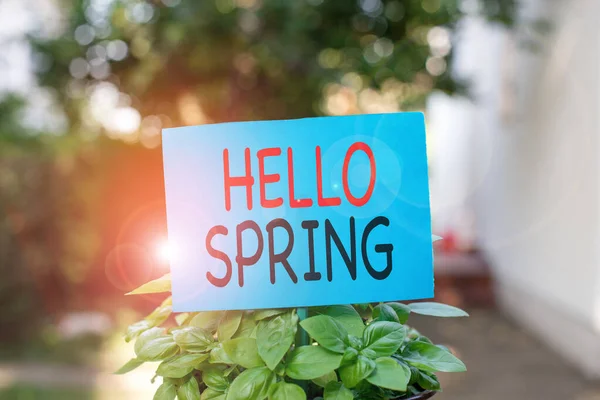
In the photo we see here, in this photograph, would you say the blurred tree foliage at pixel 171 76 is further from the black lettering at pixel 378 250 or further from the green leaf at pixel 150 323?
the green leaf at pixel 150 323

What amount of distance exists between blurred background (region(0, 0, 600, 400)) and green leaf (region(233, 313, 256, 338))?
110 inches

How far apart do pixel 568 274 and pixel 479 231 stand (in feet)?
13.6

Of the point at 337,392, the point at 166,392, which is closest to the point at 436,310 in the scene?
the point at 337,392

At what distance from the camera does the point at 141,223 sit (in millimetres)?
6844

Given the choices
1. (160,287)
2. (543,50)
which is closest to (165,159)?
(160,287)

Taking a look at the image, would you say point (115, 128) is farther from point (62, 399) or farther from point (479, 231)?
point (479, 231)

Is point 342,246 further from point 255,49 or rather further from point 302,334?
point 255,49

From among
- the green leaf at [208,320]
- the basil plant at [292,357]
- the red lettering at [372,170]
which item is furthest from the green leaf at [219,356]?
the red lettering at [372,170]

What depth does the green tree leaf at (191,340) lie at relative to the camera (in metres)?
1.06

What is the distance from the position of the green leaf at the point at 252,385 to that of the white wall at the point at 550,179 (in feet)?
12.0

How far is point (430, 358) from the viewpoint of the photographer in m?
1.08

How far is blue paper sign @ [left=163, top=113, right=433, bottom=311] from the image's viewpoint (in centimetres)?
111

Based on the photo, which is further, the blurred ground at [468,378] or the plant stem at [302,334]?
the blurred ground at [468,378]

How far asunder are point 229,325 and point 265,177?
0.86 feet
